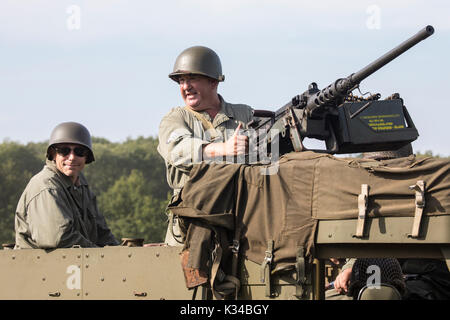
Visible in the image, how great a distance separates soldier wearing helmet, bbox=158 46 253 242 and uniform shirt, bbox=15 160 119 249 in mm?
1107

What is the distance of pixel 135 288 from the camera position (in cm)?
616

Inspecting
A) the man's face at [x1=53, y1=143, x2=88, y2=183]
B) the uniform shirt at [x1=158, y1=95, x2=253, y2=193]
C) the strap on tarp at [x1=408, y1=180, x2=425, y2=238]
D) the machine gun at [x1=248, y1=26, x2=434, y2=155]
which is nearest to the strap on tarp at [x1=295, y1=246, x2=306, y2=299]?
the strap on tarp at [x1=408, y1=180, x2=425, y2=238]

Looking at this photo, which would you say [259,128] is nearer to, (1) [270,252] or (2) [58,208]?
(1) [270,252]

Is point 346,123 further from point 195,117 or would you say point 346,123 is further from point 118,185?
point 118,185

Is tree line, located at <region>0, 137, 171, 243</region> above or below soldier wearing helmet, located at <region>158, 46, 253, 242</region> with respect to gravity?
below

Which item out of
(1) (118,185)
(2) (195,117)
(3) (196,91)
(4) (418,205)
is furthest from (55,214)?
(1) (118,185)

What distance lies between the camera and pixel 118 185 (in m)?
47.1

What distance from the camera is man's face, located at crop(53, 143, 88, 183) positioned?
7898 millimetres

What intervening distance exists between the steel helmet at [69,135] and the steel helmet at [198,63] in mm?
1639

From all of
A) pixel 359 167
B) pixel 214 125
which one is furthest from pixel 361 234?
pixel 214 125

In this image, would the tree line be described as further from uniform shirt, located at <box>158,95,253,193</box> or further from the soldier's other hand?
the soldier's other hand

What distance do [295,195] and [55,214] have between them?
2.55m

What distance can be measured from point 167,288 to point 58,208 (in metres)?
1.70

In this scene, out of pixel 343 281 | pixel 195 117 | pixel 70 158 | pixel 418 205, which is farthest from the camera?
pixel 70 158
